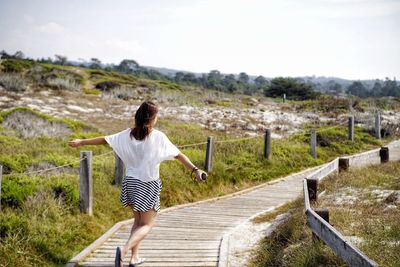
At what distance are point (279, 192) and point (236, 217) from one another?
2927mm

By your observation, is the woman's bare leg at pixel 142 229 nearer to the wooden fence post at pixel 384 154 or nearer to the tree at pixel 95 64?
the wooden fence post at pixel 384 154

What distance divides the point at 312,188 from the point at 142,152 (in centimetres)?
390

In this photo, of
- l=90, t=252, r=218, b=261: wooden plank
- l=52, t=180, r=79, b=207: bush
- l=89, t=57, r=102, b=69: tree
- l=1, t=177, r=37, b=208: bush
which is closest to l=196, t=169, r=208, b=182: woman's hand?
l=90, t=252, r=218, b=261: wooden plank

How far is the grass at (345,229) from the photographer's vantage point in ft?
15.9

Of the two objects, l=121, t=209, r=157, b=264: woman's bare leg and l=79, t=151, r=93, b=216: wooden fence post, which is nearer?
l=121, t=209, r=157, b=264: woman's bare leg

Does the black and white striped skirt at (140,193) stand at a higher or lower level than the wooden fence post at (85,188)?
higher

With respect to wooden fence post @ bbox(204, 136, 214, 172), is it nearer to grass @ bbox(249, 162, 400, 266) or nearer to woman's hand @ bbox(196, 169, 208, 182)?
grass @ bbox(249, 162, 400, 266)

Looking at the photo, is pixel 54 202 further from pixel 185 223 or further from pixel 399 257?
pixel 399 257

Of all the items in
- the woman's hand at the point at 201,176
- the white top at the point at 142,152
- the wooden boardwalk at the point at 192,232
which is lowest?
the wooden boardwalk at the point at 192,232

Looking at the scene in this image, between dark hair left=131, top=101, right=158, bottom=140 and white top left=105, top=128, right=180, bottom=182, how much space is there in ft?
0.22

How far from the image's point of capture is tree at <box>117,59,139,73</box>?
128 metres

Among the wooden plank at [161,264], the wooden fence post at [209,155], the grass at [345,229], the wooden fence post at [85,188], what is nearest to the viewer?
the grass at [345,229]

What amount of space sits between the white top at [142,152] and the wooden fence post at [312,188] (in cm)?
359

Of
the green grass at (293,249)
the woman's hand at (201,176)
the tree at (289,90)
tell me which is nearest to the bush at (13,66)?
the tree at (289,90)
